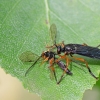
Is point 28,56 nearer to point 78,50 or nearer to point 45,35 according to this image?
point 45,35

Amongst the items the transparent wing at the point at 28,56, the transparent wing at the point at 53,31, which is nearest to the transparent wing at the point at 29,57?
the transparent wing at the point at 28,56

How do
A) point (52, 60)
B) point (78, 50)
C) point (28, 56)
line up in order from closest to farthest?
point (28, 56)
point (52, 60)
point (78, 50)

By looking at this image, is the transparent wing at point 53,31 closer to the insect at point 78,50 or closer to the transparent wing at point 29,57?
the insect at point 78,50

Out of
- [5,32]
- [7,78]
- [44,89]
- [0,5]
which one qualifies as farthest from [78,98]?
[7,78]

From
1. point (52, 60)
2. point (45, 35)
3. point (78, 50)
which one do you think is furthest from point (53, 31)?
point (78, 50)

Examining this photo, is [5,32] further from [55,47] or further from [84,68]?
[84,68]

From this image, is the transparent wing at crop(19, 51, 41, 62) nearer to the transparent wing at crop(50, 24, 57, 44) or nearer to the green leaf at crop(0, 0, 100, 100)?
the green leaf at crop(0, 0, 100, 100)
